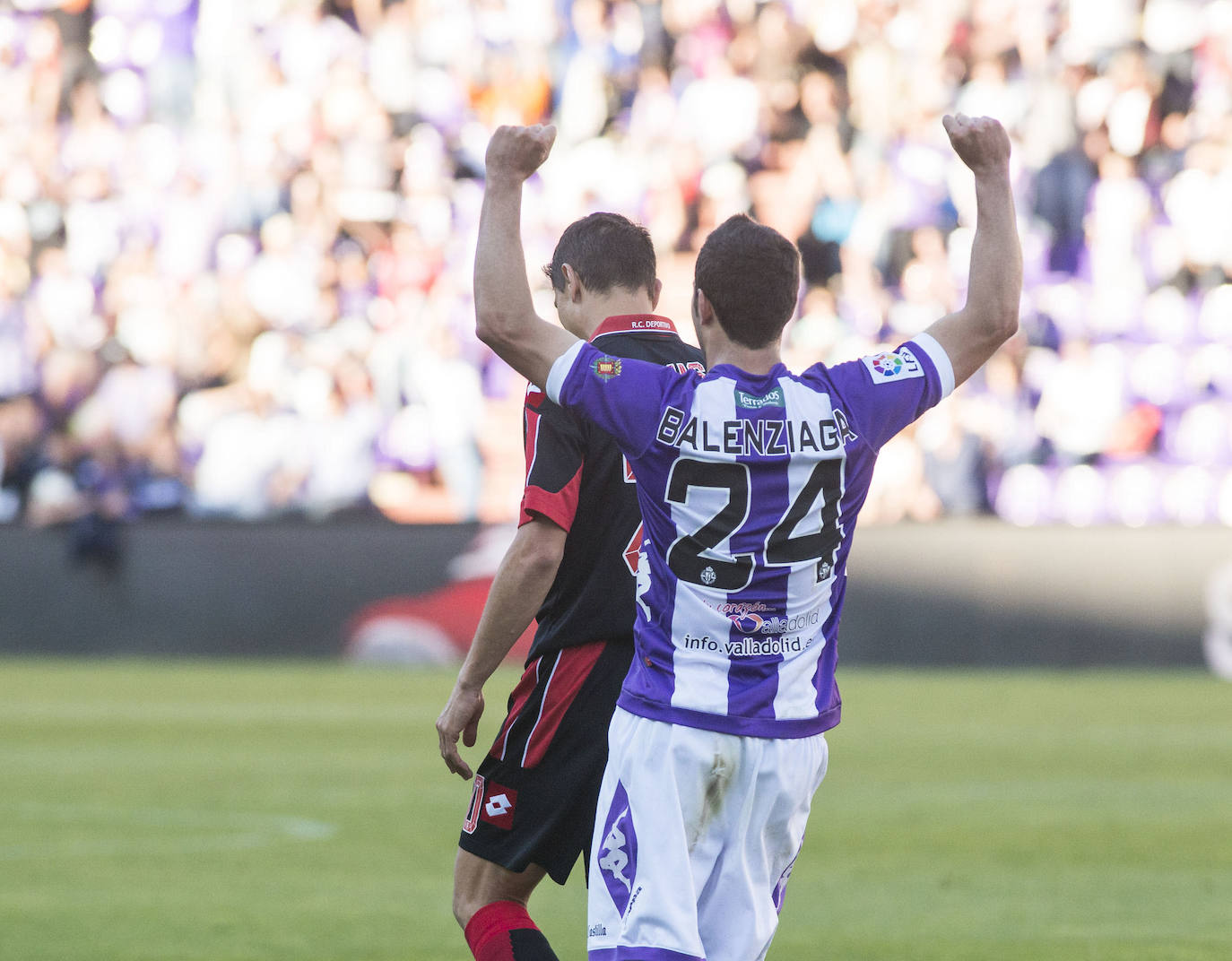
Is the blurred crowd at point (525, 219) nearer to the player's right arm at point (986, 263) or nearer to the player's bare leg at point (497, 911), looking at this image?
the player's bare leg at point (497, 911)

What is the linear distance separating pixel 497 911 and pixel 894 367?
163cm

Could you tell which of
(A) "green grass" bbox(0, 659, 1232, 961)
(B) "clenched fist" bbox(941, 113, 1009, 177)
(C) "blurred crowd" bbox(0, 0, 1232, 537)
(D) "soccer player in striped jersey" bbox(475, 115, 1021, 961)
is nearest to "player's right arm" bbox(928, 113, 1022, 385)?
(B) "clenched fist" bbox(941, 113, 1009, 177)

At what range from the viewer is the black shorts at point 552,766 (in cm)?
423

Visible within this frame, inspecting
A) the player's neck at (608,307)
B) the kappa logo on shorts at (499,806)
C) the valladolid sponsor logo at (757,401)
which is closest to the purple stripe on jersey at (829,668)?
the valladolid sponsor logo at (757,401)

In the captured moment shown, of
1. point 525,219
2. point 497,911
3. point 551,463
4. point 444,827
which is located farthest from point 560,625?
point 525,219

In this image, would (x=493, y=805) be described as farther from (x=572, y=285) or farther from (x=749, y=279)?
(x=749, y=279)

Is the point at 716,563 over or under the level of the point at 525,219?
under

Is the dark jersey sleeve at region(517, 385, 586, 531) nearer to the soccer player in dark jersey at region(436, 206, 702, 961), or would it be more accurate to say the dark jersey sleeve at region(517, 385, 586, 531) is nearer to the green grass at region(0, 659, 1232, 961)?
the soccer player in dark jersey at region(436, 206, 702, 961)

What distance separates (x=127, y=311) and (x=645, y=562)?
51.0 ft

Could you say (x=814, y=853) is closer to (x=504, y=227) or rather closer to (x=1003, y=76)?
(x=504, y=227)

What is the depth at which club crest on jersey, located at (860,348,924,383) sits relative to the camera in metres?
3.40

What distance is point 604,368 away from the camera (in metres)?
3.30

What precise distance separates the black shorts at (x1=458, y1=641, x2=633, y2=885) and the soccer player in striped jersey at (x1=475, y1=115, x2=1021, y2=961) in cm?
84

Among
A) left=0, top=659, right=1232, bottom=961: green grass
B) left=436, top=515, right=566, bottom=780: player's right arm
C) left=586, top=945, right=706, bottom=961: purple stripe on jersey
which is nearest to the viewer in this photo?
left=586, top=945, right=706, bottom=961: purple stripe on jersey
